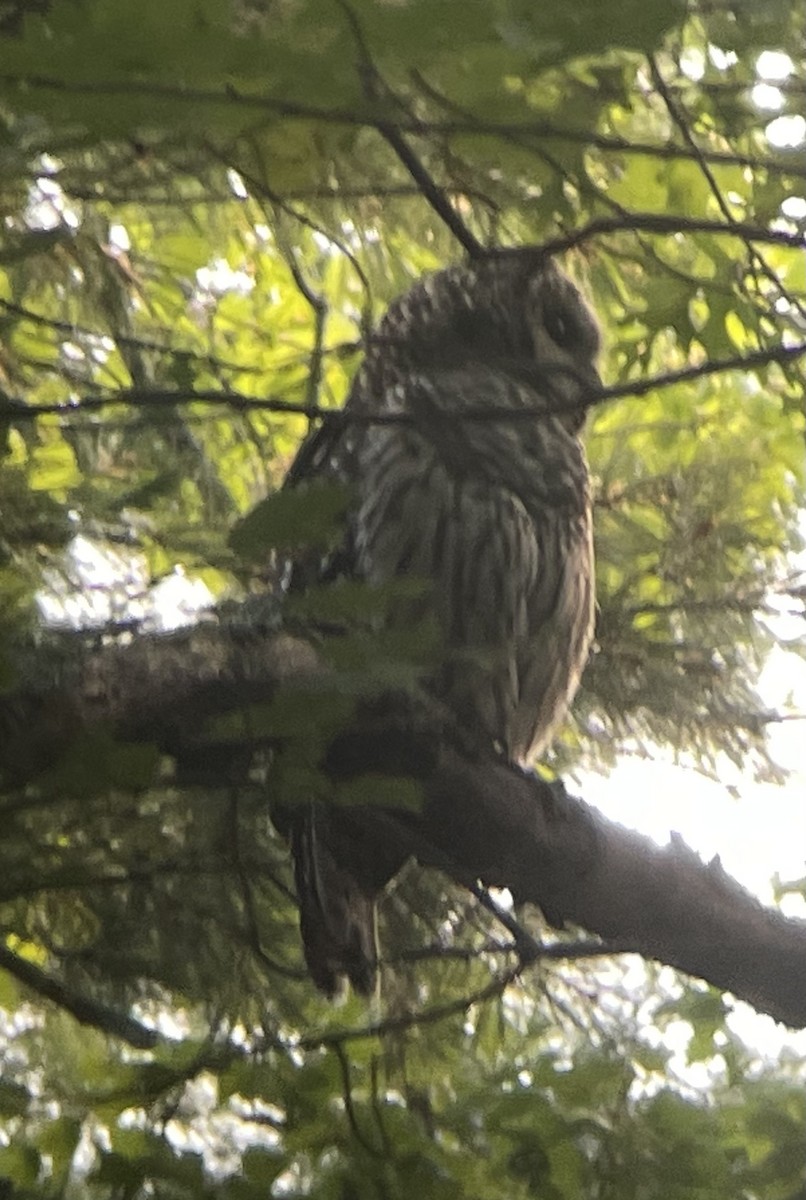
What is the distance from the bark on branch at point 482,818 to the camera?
120cm

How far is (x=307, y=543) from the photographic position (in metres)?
0.84

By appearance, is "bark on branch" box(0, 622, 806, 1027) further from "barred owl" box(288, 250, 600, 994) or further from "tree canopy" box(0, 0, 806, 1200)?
"barred owl" box(288, 250, 600, 994)

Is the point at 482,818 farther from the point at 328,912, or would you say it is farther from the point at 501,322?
the point at 501,322

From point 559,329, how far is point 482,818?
81 centimetres

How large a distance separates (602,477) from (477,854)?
2.32 feet

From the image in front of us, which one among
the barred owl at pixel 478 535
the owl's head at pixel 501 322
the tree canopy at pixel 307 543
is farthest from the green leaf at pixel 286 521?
the owl's head at pixel 501 322

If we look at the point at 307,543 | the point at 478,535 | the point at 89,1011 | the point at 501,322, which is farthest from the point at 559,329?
the point at 307,543

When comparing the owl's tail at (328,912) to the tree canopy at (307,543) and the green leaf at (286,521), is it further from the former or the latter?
the green leaf at (286,521)

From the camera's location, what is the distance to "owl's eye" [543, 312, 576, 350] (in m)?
2.01

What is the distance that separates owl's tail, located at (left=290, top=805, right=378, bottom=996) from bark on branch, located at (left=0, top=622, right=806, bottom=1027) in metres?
0.15

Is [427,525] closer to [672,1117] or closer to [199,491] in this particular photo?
[199,491]

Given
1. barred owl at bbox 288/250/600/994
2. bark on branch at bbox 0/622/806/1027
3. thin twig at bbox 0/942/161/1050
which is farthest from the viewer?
barred owl at bbox 288/250/600/994

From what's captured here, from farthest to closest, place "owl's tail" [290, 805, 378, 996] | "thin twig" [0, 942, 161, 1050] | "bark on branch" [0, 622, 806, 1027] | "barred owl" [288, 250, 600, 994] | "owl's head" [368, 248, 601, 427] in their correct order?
"owl's head" [368, 248, 601, 427] < "barred owl" [288, 250, 600, 994] < "owl's tail" [290, 805, 378, 996] < "thin twig" [0, 942, 161, 1050] < "bark on branch" [0, 622, 806, 1027]

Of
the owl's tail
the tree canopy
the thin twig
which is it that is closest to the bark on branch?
the tree canopy
